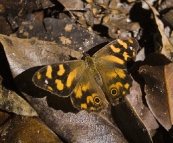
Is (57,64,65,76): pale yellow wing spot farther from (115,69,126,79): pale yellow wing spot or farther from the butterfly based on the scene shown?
(115,69,126,79): pale yellow wing spot

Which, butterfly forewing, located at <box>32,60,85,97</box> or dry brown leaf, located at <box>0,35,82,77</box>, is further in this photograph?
dry brown leaf, located at <box>0,35,82,77</box>

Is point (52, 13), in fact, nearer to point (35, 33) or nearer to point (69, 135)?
point (35, 33)

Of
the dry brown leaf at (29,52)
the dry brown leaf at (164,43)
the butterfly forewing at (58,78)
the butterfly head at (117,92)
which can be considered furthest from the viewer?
the dry brown leaf at (164,43)

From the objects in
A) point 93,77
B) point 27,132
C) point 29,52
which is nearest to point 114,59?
point 93,77

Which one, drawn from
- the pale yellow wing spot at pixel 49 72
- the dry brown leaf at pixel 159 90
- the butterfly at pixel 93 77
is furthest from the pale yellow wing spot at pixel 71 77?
the dry brown leaf at pixel 159 90

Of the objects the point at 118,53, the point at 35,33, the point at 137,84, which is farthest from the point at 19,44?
the point at 137,84

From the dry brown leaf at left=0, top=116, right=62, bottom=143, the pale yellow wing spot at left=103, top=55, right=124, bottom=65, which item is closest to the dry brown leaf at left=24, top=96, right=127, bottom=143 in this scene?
the dry brown leaf at left=0, top=116, right=62, bottom=143

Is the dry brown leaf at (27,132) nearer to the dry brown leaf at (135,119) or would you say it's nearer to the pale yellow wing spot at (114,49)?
the dry brown leaf at (135,119)
